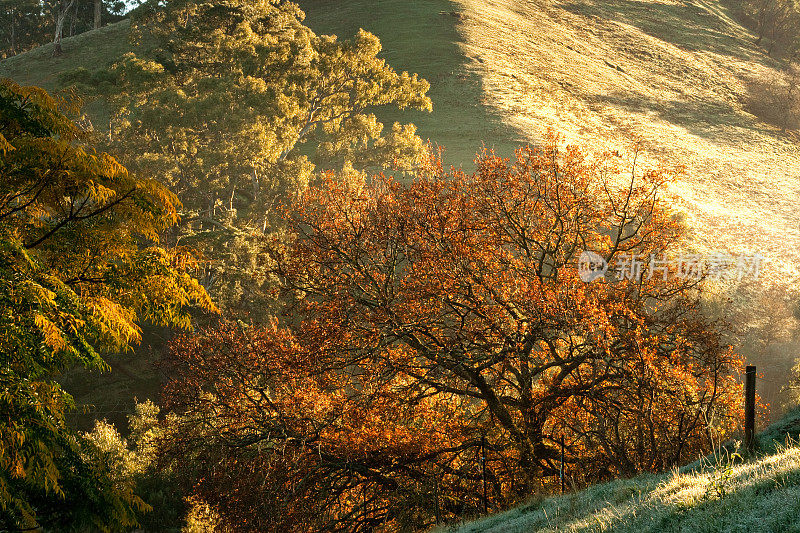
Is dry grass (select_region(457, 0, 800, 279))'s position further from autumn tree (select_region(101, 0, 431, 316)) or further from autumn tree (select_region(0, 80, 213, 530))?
autumn tree (select_region(0, 80, 213, 530))

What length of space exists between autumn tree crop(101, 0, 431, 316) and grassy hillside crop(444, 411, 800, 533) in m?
22.4

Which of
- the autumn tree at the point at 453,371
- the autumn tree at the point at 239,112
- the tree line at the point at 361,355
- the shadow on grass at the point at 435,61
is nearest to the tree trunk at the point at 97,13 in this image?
the shadow on grass at the point at 435,61

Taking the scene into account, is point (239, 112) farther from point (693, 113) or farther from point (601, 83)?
point (693, 113)

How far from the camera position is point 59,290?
28.2 ft

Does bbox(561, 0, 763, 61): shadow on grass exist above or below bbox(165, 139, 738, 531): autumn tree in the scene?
above

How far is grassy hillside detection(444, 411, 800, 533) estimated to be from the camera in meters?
5.82

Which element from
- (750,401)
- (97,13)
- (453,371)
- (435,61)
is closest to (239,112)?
(453,371)

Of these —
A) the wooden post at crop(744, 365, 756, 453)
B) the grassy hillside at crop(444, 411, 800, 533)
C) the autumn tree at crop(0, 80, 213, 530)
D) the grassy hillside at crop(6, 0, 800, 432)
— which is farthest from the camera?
the grassy hillside at crop(6, 0, 800, 432)

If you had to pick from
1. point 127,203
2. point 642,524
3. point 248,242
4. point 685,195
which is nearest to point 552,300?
point 642,524

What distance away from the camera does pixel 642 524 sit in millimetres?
6648

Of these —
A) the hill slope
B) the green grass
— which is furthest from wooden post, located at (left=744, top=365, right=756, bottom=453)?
the hill slope

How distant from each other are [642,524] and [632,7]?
113m

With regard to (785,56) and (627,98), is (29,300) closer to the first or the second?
(627,98)

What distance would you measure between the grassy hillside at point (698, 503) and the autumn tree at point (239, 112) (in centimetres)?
2237
